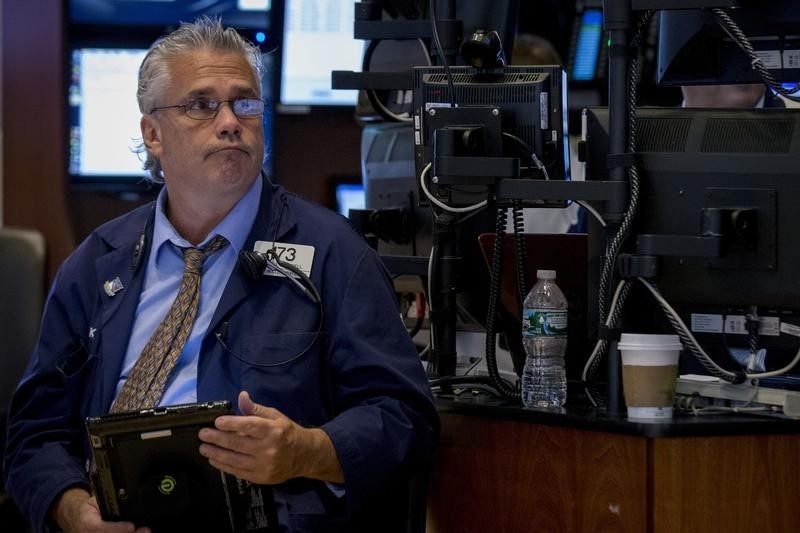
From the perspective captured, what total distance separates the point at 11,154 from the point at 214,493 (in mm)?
3243

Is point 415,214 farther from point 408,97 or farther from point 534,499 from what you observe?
point 534,499

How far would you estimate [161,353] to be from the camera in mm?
2346

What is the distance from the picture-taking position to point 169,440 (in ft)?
6.69

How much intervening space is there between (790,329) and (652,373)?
301 millimetres

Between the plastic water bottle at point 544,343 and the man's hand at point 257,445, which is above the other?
the plastic water bottle at point 544,343

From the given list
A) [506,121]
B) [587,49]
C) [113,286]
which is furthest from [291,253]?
[587,49]

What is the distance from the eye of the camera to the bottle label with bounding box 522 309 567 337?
7.72ft

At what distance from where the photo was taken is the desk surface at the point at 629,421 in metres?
2.11

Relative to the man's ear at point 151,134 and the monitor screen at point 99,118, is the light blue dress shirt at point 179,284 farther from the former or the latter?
the monitor screen at point 99,118

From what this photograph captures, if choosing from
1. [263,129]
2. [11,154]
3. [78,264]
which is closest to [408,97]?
[263,129]

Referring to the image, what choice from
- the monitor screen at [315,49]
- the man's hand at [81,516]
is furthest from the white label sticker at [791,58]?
the monitor screen at [315,49]

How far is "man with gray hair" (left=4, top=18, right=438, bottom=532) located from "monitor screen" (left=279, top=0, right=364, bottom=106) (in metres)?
2.23

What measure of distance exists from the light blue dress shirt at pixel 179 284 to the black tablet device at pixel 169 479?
0.26m

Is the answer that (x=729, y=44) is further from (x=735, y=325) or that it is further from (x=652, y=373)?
(x=652, y=373)
